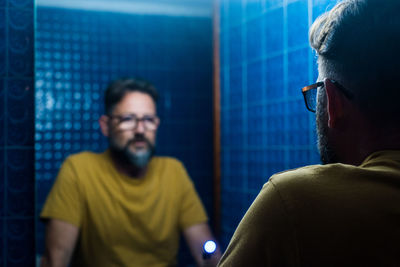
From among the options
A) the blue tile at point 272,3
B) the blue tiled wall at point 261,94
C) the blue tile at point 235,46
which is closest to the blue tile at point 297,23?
the blue tiled wall at point 261,94

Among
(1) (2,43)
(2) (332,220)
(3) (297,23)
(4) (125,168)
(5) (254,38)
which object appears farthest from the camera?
(5) (254,38)

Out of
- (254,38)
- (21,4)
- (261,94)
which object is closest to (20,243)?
(21,4)

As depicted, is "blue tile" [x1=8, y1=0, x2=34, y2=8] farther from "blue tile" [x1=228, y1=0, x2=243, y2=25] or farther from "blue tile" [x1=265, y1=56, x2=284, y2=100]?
"blue tile" [x1=228, y1=0, x2=243, y2=25]

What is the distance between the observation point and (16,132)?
4.06ft

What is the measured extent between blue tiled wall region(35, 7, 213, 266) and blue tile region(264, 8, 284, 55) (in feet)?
2.97

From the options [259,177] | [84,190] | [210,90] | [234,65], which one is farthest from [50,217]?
[210,90]

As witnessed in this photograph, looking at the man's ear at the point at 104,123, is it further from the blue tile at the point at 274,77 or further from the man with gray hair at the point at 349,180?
the man with gray hair at the point at 349,180

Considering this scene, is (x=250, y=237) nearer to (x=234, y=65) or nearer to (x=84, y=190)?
(x=84, y=190)

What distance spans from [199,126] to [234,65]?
564 mm

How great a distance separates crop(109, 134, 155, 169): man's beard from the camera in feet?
6.72

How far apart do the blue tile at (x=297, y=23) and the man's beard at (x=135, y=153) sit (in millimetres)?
777

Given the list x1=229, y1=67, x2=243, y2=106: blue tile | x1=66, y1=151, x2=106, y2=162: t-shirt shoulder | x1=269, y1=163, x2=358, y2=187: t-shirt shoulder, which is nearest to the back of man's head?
x1=269, y1=163, x2=358, y2=187: t-shirt shoulder

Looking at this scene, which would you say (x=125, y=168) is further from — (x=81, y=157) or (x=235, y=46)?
(x=235, y=46)

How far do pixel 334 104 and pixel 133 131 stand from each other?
4.70 ft
